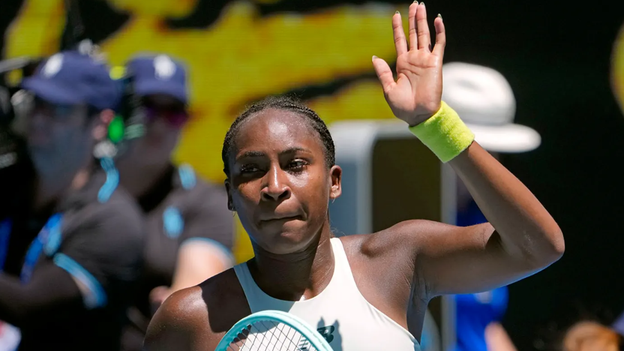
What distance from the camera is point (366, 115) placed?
5637 mm

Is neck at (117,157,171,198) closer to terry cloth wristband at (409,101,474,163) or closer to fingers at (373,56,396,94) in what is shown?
fingers at (373,56,396,94)

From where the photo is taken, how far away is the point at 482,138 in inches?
182

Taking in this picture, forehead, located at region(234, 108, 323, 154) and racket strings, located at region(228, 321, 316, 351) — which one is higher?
forehead, located at region(234, 108, 323, 154)

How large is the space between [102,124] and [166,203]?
1.81 feet

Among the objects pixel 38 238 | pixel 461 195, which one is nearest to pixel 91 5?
pixel 38 238

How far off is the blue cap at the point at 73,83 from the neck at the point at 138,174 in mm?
517

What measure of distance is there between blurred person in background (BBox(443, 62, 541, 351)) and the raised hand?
2.25 metres

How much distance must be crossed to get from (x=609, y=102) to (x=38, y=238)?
3388 millimetres

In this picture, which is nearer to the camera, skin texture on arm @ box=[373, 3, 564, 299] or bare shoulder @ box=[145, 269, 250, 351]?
skin texture on arm @ box=[373, 3, 564, 299]

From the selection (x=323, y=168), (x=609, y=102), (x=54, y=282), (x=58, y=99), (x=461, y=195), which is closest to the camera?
(x=323, y=168)

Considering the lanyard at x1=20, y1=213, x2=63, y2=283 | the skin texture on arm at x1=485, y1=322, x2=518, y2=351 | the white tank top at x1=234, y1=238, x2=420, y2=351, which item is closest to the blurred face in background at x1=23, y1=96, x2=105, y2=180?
the lanyard at x1=20, y1=213, x2=63, y2=283

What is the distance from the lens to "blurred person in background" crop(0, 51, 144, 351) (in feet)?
13.4

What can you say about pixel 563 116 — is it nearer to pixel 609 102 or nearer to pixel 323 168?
pixel 609 102

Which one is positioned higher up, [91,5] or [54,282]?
[91,5]
